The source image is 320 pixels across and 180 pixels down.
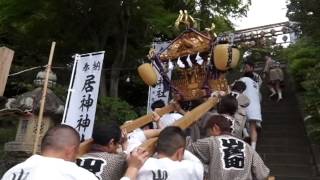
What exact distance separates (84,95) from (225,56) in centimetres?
244

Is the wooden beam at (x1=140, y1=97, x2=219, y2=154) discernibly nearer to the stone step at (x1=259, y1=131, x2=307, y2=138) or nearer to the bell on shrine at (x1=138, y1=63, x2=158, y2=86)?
the bell on shrine at (x1=138, y1=63, x2=158, y2=86)

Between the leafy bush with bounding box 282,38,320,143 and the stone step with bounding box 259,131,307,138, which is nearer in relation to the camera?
the leafy bush with bounding box 282,38,320,143

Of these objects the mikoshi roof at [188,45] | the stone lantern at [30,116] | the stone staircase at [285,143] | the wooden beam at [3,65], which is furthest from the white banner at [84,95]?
the stone staircase at [285,143]

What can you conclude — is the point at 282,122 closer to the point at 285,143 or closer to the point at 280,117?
the point at 280,117

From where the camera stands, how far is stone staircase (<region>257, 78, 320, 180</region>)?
8.79m

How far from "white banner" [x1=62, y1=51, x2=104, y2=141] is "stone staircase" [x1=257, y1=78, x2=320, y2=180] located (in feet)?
11.5

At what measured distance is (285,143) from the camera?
10.4 m

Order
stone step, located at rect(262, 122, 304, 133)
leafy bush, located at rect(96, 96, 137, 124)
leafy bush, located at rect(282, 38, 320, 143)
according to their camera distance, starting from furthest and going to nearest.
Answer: leafy bush, located at rect(96, 96, 137, 124)
stone step, located at rect(262, 122, 304, 133)
leafy bush, located at rect(282, 38, 320, 143)

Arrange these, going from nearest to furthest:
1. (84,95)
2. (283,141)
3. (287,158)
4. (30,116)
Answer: (84,95), (287,158), (30,116), (283,141)

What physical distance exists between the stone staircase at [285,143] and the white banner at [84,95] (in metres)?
3.51

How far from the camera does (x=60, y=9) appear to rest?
1289 cm

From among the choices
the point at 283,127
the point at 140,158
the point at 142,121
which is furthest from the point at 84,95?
the point at 283,127

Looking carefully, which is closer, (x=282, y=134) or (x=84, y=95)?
(x=84, y=95)

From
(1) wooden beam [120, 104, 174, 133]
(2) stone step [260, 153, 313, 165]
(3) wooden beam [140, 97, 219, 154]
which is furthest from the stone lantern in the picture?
(2) stone step [260, 153, 313, 165]
